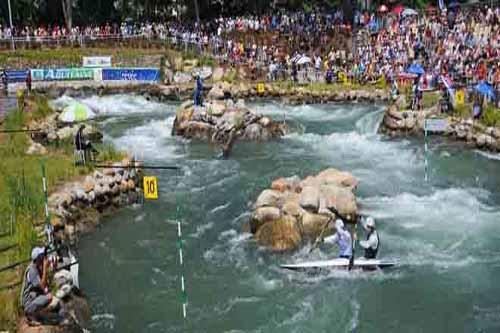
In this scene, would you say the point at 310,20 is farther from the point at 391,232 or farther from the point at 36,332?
the point at 36,332

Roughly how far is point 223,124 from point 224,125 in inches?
5.7

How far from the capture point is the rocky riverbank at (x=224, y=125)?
34969 millimetres

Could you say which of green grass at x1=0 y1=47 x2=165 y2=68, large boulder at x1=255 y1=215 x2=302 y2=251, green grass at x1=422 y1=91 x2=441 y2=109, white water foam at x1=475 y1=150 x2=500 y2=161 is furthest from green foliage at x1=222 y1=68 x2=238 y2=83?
large boulder at x1=255 y1=215 x2=302 y2=251

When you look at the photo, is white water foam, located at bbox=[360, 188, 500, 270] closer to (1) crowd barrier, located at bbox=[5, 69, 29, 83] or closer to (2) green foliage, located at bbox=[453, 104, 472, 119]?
(2) green foliage, located at bbox=[453, 104, 472, 119]

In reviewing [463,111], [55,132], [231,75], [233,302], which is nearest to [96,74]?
[231,75]

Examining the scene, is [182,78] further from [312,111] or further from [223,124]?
[223,124]

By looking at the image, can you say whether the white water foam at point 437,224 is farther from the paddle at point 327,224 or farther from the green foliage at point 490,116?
the green foliage at point 490,116

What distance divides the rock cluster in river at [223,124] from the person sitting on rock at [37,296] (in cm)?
1894

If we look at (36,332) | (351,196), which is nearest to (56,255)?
(36,332)

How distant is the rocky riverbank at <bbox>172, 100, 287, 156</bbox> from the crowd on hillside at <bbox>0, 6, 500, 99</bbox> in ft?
30.3

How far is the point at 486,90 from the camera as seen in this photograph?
1310 inches

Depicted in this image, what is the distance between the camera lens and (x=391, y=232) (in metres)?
22.3

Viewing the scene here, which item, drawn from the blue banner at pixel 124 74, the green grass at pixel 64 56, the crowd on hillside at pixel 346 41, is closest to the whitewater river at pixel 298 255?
the crowd on hillside at pixel 346 41

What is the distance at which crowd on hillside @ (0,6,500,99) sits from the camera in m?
40.4
